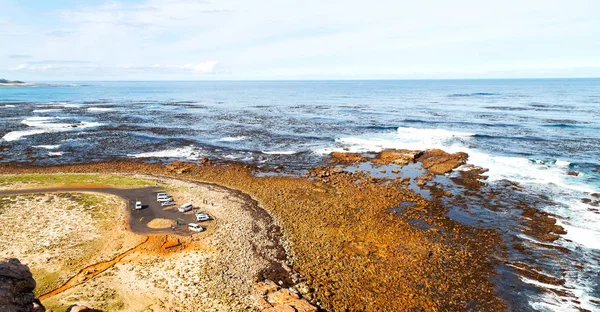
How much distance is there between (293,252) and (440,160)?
45.9 meters

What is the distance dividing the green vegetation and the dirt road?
243 cm

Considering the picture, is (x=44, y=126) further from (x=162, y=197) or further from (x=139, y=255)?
(x=139, y=255)

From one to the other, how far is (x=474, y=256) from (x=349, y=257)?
13711mm

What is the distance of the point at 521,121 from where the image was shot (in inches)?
4350

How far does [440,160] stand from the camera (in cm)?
6919

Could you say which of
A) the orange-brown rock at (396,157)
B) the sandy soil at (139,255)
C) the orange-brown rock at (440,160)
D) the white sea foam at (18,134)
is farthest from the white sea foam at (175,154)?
the orange-brown rock at (440,160)

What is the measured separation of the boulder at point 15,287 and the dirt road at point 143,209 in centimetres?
1929

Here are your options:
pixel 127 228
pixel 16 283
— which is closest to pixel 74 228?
pixel 127 228

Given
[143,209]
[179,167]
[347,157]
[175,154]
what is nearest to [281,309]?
[143,209]

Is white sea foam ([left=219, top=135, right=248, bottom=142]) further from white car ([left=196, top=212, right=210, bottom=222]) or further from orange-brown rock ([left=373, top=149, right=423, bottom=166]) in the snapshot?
white car ([left=196, top=212, right=210, bottom=222])

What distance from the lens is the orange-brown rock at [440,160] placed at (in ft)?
213

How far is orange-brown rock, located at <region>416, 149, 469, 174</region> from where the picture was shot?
213ft

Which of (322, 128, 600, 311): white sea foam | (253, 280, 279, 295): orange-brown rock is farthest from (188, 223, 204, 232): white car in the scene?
(322, 128, 600, 311): white sea foam

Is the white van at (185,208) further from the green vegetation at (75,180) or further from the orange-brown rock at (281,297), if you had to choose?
the orange-brown rock at (281,297)
